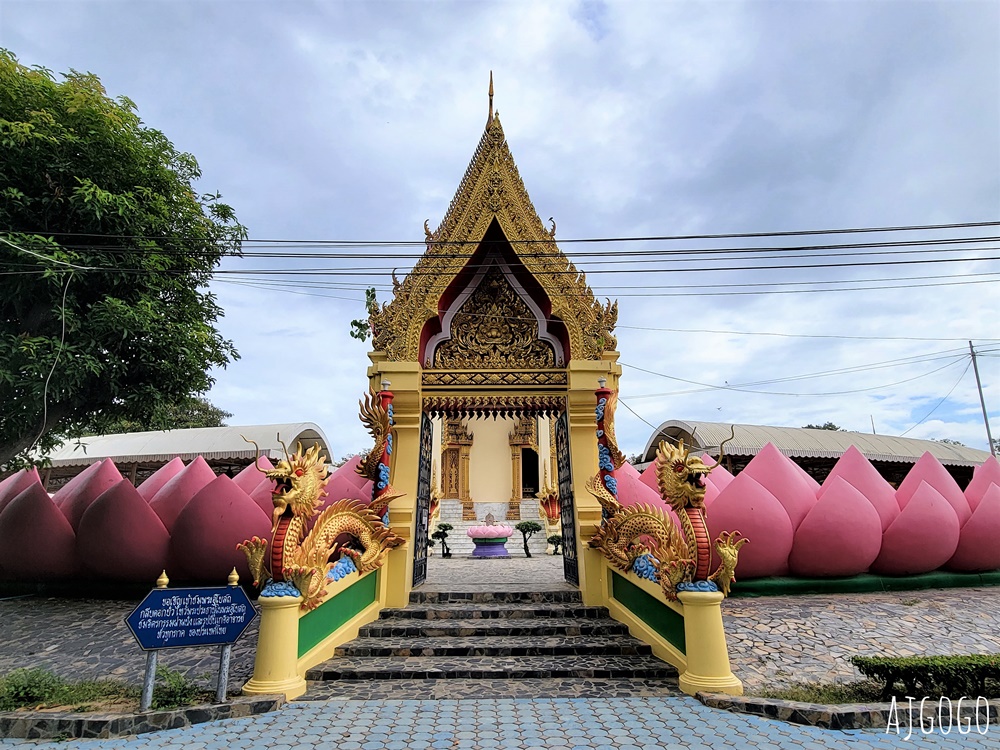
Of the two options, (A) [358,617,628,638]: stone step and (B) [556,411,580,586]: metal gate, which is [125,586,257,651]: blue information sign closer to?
(A) [358,617,628,638]: stone step

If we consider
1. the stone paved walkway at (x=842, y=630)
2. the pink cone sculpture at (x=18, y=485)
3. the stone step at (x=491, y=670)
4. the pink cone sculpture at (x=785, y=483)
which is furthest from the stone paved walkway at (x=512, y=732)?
the pink cone sculpture at (x=18, y=485)

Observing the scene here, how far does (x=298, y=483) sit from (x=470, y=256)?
12.3 ft

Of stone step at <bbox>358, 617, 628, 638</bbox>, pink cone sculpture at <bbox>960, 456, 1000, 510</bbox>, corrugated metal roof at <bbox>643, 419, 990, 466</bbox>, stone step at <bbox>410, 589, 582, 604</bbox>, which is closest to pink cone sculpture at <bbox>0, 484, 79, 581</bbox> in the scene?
pink cone sculpture at <bbox>960, 456, 1000, 510</bbox>

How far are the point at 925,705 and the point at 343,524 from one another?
197 inches

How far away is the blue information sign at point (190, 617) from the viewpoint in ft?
12.9

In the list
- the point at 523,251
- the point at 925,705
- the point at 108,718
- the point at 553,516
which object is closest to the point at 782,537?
the point at 925,705

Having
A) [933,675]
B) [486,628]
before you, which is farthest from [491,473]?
[933,675]

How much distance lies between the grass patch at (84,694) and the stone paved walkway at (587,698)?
34 cm

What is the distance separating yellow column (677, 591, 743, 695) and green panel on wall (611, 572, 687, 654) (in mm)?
192

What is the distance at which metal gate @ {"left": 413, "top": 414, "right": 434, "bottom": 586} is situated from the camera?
6961 mm

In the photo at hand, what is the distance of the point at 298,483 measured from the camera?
4660mm

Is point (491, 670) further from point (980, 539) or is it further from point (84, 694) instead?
point (980, 539)

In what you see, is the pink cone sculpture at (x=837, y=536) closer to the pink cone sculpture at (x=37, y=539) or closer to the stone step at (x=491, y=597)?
the stone step at (x=491, y=597)

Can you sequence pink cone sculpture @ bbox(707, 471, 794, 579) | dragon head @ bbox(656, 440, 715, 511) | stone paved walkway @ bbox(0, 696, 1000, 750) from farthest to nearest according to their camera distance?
pink cone sculpture @ bbox(707, 471, 794, 579), dragon head @ bbox(656, 440, 715, 511), stone paved walkway @ bbox(0, 696, 1000, 750)
